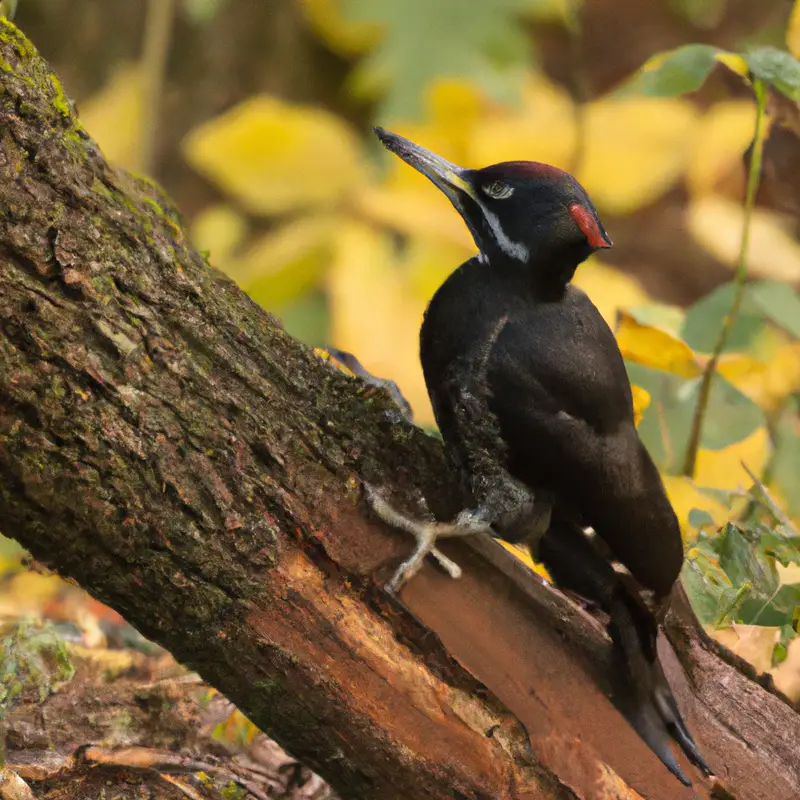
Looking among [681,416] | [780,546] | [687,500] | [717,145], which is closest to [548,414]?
[780,546]

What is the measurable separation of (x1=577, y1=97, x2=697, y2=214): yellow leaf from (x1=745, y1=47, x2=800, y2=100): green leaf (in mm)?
2408

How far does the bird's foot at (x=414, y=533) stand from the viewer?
4.40ft

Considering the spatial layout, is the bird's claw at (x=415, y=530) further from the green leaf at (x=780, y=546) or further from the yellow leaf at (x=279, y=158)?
the yellow leaf at (x=279, y=158)

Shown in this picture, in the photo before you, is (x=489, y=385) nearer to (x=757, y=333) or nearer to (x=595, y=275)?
(x=757, y=333)

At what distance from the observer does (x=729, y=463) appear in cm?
240

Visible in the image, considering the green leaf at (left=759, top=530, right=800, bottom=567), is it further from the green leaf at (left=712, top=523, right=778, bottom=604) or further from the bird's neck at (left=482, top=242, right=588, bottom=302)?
the bird's neck at (left=482, top=242, right=588, bottom=302)

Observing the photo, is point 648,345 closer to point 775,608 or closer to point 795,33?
point 775,608

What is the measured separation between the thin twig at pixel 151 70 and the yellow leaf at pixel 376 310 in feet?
2.93

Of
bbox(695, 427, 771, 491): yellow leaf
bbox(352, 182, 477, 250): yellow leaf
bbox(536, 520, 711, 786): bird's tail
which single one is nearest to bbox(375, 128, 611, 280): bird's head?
bbox(536, 520, 711, 786): bird's tail

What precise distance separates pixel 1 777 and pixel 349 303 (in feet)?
7.97

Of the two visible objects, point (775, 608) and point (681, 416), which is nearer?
point (775, 608)

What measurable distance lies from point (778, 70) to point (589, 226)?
1.86 feet

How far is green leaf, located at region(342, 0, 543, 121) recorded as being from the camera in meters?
4.19

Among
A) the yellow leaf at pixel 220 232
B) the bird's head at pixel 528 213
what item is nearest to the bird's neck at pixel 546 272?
the bird's head at pixel 528 213
